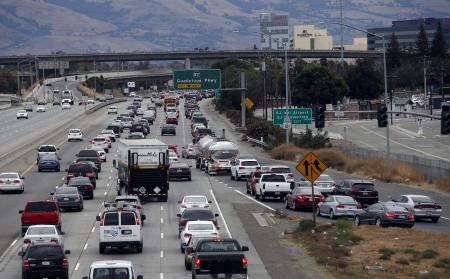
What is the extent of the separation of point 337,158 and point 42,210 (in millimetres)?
44345

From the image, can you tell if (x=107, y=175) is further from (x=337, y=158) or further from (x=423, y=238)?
(x=423, y=238)

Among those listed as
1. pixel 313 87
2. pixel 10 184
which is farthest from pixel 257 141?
pixel 10 184

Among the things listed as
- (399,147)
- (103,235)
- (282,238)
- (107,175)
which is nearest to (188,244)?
(103,235)

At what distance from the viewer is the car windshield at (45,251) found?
100ft

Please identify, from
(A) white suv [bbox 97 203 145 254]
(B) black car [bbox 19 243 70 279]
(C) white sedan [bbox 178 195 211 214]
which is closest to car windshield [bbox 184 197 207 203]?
(C) white sedan [bbox 178 195 211 214]

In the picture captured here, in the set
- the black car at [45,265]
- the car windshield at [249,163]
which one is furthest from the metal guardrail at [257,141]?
the black car at [45,265]

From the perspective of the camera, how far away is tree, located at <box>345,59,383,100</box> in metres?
171

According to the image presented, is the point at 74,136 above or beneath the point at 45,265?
beneath

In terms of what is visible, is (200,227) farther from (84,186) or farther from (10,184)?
(10,184)

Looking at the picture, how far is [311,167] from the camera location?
43562 millimetres

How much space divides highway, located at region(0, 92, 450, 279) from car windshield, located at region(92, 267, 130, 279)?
5764mm

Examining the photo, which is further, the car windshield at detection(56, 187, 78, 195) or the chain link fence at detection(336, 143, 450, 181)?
the chain link fence at detection(336, 143, 450, 181)

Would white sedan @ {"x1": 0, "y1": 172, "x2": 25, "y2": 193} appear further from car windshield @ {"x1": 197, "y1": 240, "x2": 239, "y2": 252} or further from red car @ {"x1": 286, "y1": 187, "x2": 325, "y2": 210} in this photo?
car windshield @ {"x1": 197, "y1": 240, "x2": 239, "y2": 252}

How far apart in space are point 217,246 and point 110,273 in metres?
4.00
